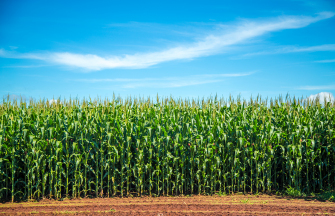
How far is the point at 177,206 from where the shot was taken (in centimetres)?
686

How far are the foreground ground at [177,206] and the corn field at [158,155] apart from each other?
1.39 ft

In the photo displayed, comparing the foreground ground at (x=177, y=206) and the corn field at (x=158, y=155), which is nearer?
the foreground ground at (x=177, y=206)

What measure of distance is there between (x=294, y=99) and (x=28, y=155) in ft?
36.3

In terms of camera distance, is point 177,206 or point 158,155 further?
point 158,155

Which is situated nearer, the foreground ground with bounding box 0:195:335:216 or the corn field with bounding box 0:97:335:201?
the foreground ground with bounding box 0:195:335:216

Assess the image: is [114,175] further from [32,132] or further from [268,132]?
[268,132]

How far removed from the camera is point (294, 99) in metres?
10.9

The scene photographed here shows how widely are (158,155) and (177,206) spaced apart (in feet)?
5.71

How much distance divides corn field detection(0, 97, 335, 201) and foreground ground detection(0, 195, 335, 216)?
1.39 feet

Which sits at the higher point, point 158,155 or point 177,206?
point 158,155

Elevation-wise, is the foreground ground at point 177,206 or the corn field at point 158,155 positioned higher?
the corn field at point 158,155

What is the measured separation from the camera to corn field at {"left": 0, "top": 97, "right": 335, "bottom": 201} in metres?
7.73

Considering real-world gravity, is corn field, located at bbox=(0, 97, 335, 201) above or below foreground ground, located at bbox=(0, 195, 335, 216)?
above

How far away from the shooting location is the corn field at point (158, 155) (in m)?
7.73
